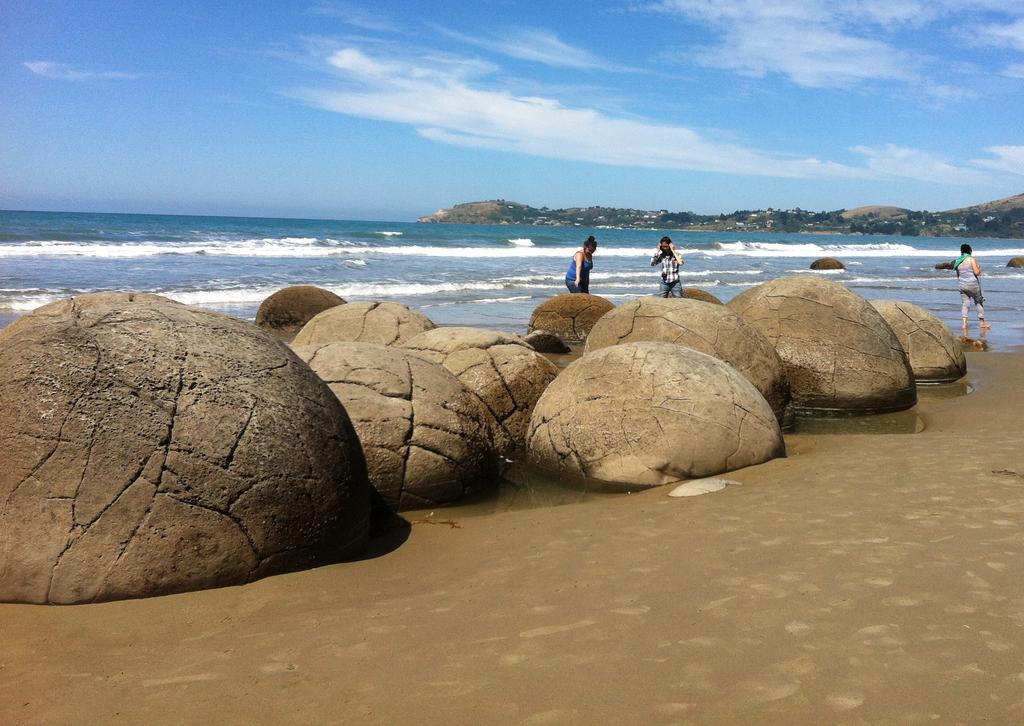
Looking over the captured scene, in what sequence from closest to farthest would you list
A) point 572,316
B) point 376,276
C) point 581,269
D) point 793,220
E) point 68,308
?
point 68,308 < point 572,316 < point 581,269 < point 376,276 < point 793,220

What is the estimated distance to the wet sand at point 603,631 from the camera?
302 cm

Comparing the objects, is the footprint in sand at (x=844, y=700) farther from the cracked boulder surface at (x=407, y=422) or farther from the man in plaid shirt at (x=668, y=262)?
the man in plaid shirt at (x=668, y=262)

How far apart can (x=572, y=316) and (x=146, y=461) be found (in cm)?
1207

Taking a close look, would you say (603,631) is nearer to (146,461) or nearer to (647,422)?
(146,461)

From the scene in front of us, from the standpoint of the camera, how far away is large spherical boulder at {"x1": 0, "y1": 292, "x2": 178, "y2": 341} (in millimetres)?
4398

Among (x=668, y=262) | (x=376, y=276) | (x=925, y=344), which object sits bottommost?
(x=376, y=276)

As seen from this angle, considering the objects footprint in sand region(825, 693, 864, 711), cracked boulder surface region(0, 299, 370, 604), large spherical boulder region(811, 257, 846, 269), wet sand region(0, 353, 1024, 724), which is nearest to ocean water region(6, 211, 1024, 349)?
large spherical boulder region(811, 257, 846, 269)

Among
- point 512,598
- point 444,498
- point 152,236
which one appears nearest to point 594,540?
point 512,598

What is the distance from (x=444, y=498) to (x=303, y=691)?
2.99 metres

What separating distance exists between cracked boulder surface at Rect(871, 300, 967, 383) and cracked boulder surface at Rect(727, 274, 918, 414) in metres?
1.90

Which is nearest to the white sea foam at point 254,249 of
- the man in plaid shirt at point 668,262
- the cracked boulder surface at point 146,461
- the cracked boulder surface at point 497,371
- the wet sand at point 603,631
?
the man in plaid shirt at point 668,262

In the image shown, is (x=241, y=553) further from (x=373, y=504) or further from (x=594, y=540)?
(x=594, y=540)

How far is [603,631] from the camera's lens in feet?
11.8

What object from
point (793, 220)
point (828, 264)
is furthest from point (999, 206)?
point (828, 264)
